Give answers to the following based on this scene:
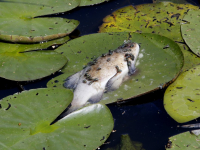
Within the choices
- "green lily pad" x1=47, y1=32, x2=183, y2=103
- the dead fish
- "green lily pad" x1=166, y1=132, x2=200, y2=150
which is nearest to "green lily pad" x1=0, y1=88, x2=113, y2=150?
the dead fish

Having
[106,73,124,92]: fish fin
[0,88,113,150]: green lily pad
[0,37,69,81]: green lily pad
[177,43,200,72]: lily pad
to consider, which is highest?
[177,43,200,72]: lily pad

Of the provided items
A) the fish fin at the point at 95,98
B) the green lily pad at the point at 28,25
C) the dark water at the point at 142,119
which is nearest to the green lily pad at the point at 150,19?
the green lily pad at the point at 28,25

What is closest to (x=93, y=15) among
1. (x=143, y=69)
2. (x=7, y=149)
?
(x=143, y=69)

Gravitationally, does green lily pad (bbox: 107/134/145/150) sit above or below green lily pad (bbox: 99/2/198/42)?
below

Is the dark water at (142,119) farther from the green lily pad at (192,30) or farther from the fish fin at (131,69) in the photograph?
the green lily pad at (192,30)

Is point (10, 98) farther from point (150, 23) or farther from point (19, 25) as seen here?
point (150, 23)

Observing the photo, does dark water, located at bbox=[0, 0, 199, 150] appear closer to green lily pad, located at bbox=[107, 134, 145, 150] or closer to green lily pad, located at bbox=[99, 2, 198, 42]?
green lily pad, located at bbox=[107, 134, 145, 150]

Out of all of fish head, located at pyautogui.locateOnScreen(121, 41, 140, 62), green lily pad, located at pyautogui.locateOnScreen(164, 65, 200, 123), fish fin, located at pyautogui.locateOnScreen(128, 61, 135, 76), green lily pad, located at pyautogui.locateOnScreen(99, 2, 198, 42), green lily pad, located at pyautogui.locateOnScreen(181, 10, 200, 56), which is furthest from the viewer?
green lily pad, located at pyautogui.locateOnScreen(99, 2, 198, 42)

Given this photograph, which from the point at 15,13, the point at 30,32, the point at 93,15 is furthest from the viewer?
the point at 93,15
